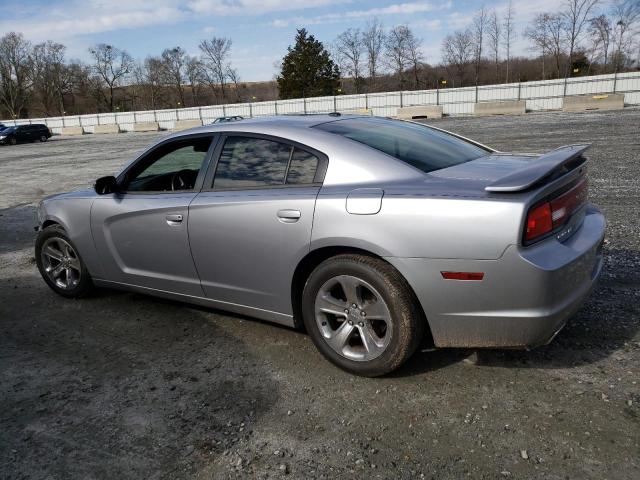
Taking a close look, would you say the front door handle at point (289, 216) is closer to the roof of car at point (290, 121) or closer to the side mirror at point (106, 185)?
the roof of car at point (290, 121)

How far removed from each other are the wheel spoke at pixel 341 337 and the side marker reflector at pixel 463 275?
70cm

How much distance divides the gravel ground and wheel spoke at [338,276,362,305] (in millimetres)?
499

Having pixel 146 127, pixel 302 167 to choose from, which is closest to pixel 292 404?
pixel 302 167

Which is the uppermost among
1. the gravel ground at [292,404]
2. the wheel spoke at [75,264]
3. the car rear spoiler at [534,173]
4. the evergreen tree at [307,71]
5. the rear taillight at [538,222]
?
the evergreen tree at [307,71]

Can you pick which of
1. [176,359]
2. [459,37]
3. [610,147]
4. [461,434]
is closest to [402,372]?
[461,434]

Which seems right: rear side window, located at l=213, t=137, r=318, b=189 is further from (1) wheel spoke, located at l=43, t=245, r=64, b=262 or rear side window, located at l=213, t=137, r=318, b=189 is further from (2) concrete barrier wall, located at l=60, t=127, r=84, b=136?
(2) concrete barrier wall, located at l=60, t=127, r=84, b=136

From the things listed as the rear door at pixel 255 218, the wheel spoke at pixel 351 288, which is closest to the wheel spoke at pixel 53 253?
the rear door at pixel 255 218

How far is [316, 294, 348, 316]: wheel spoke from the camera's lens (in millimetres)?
3045

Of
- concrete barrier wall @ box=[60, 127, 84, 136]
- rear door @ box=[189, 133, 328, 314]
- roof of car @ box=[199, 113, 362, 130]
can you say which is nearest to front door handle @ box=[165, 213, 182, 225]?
rear door @ box=[189, 133, 328, 314]

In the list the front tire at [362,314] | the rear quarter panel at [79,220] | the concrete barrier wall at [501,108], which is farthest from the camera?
the concrete barrier wall at [501,108]

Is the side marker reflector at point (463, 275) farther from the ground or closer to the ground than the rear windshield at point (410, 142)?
closer to the ground

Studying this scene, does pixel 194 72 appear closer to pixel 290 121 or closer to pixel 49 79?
pixel 49 79

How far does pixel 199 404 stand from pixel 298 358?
732 mm

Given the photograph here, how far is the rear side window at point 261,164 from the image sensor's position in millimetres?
3234
